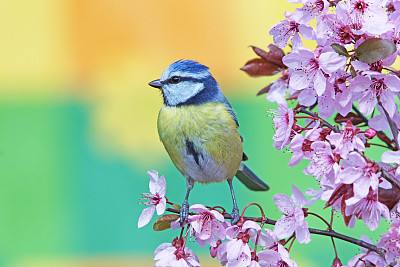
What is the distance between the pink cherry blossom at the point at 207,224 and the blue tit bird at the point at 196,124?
43 cm

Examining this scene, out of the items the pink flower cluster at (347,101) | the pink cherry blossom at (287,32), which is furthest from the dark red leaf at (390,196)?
the pink cherry blossom at (287,32)

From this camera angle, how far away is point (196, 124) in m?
1.56

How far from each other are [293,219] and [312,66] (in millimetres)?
306

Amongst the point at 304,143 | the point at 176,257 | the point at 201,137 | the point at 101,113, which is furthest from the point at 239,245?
the point at 101,113

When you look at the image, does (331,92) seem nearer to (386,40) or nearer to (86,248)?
(386,40)

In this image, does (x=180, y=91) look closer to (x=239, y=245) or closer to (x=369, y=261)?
(x=239, y=245)

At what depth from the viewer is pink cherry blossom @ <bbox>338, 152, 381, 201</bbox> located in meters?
0.87

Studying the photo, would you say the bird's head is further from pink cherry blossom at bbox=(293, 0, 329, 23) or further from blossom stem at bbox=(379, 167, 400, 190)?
blossom stem at bbox=(379, 167, 400, 190)

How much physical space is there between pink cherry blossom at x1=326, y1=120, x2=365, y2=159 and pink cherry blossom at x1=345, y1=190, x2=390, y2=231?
78 millimetres

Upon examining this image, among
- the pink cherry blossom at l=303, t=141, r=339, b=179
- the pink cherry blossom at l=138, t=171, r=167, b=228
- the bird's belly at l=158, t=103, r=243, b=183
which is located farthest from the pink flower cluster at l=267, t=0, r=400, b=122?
the bird's belly at l=158, t=103, r=243, b=183

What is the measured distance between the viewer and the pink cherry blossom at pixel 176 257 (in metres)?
1.10

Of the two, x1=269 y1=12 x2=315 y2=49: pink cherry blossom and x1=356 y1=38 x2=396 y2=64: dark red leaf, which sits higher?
x1=269 y1=12 x2=315 y2=49: pink cherry blossom

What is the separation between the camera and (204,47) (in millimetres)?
3246

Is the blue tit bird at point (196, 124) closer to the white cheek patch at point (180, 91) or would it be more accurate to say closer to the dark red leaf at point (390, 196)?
the white cheek patch at point (180, 91)
